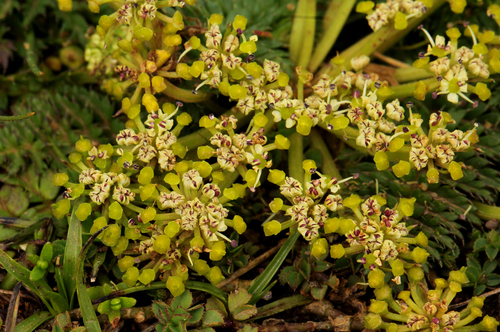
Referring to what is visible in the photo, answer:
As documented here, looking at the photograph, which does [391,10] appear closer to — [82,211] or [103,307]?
[82,211]

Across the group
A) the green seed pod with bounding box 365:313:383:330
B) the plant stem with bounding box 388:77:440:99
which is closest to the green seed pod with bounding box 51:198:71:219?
the green seed pod with bounding box 365:313:383:330

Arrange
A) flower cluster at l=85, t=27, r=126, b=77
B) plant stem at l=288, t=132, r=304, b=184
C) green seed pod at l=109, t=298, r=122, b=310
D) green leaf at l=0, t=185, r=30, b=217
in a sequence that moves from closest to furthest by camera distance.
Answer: green seed pod at l=109, t=298, r=122, b=310, plant stem at l=288, t=132, r=304, b=184, green leaf at l=0, t=185, r=30, b=217, flower cluster at l=85, t=27, r=126, b=77

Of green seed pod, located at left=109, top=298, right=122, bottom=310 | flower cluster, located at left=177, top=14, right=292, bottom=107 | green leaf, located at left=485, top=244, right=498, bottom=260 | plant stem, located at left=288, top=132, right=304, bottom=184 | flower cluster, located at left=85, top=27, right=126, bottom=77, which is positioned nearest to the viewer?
green seed pod, located at left=109, top=298, right=122, bottom=310

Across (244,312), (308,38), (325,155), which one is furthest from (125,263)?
(308,38)

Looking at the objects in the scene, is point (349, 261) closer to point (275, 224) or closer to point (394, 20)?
point (275, 224)

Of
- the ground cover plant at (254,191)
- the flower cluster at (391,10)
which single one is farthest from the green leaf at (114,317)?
the flower cluster at (391,10)

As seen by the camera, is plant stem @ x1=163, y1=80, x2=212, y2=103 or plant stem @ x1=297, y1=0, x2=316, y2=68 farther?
plant stem @ x1=297, y1=0, x2=316, y2=68

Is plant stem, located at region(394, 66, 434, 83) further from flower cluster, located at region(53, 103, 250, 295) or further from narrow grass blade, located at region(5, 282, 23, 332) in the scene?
narrow grass blade, located at region(5, 282, 23, 332)
